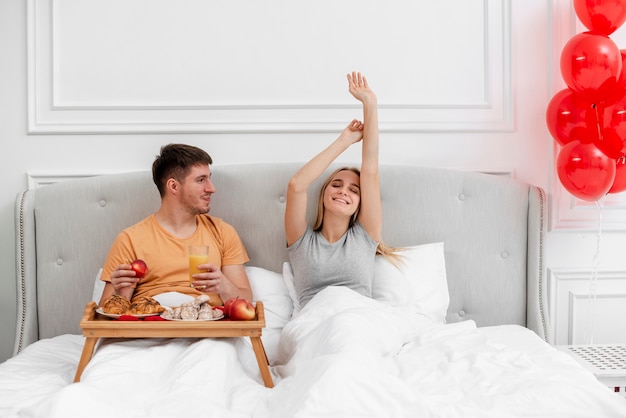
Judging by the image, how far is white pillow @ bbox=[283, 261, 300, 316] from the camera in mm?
2315

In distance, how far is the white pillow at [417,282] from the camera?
7.60 feet

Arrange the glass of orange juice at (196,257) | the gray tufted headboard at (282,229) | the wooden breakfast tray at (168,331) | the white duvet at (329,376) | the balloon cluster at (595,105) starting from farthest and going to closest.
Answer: the gray tufted headboard at (282,229) → the balloon cluster at (595,105) → the glass of orange juice at (196,257) → the wooden breakfast tray at (168,331) → the white duvet at (329,376)

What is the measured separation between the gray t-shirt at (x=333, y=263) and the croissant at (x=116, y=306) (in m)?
0.62

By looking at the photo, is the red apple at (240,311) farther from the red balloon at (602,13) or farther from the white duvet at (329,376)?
the red balloon at (602,13)

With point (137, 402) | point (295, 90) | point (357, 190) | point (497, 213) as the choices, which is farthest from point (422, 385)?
point (295, 90)

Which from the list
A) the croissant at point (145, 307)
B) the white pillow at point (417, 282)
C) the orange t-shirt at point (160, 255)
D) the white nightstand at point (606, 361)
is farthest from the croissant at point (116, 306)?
the white nightstand at point (606, 361)

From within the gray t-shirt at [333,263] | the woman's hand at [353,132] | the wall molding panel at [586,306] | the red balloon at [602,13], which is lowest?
the wall molding panel at [586,306]

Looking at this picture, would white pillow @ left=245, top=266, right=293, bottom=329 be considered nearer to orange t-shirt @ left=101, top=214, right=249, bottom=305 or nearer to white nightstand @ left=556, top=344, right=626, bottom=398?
orange t-shirt @ left=101, top=214, right=249, bottom=305

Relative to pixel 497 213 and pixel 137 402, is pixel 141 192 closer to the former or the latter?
pixel 137 402

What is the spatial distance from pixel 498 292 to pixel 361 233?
0.60m

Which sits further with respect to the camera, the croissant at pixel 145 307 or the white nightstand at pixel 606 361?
the white nightstand at pixel 606 361

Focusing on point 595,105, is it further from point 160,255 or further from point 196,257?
point 160,255

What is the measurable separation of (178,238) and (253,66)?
75cm

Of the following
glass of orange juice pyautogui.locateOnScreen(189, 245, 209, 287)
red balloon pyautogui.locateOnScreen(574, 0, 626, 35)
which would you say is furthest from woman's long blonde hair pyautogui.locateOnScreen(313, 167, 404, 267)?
red balloon pyautogui.locateOnScreen(574, 0, 626, 35)
